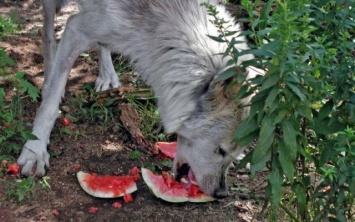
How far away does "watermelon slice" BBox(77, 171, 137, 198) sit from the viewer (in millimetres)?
4941

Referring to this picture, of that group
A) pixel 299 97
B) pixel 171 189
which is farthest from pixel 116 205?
pixel 299 97

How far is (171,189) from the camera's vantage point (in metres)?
5.04

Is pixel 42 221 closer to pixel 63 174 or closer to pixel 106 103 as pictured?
pixel 63 174

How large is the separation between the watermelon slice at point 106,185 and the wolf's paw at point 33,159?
284 millimetres

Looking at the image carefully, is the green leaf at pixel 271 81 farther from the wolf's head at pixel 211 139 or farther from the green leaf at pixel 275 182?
the wolf's head at pixel 211 139

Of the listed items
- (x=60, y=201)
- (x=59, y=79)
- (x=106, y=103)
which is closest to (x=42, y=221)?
(x=60, y=201)

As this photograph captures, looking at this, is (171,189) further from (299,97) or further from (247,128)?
(299,97)

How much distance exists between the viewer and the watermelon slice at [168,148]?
5.56 meters

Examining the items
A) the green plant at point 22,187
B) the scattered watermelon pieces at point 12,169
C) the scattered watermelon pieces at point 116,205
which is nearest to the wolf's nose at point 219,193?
the scattered watermelon pieces at point 116,205

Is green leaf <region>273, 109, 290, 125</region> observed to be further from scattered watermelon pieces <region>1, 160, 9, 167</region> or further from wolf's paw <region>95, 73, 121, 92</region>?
wolf's paw <region>95, 73, 121, 92</region>

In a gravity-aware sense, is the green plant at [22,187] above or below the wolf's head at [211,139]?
below

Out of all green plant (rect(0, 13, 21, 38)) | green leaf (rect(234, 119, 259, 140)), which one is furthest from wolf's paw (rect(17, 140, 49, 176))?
green leaf (rect(234, 119, 259, 140))

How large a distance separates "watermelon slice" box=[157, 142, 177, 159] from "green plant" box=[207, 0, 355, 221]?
5.18 feet

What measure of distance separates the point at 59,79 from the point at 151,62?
85 centimetres
